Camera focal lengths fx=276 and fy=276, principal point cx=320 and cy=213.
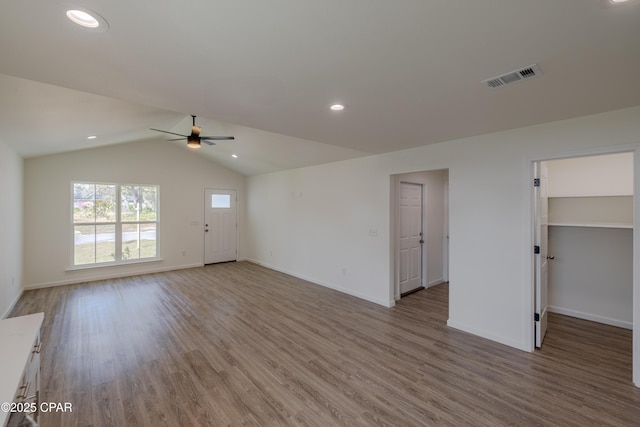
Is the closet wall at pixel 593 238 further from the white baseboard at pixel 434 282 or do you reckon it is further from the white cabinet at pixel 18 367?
the white cabinet at pixel 18 367

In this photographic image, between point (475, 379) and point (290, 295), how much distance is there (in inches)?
124

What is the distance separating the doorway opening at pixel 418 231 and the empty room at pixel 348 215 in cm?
6

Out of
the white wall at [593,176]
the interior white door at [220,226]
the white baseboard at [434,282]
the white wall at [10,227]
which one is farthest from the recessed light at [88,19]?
the interior white door at [220,226]

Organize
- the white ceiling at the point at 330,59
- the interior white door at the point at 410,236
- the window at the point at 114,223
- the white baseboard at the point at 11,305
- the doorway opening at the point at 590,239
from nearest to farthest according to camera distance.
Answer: the white ceiling at the point at 330,59 < the doorway opening at the point at 590,239 < the white baseboard at the point at 11,305 < the interior white door at the point at 410,236 < the window at the point at 114,223

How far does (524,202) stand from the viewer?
3.03m

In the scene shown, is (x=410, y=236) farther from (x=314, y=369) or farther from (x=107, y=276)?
(x=107, y=276)

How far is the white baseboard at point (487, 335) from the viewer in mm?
3073

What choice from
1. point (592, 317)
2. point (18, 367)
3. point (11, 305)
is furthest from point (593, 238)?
point (11, 305)

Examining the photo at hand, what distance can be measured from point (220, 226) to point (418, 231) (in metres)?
5.42

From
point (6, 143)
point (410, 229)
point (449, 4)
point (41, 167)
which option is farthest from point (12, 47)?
point (41, 167)

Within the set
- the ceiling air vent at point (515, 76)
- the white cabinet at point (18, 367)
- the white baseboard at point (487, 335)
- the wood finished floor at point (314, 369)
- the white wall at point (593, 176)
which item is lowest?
the wood finished floor at point (314, 369)

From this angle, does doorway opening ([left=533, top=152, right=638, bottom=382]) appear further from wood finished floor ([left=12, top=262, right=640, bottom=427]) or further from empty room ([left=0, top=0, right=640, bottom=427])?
wood finished floor ([left=12, top=262, right=640, bottom=427])

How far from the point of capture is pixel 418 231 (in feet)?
17.3

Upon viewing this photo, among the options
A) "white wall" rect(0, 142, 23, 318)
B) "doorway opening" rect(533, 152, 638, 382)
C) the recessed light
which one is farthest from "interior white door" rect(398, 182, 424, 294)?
"white wall" rect(0, 142, 23, 318)
